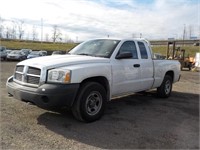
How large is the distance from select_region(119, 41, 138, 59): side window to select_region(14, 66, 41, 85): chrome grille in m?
2.23

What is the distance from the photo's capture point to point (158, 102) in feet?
26.7

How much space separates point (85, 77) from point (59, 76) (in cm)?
54

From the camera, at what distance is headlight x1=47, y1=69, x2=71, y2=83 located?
5090 millimetres

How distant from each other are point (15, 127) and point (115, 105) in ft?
10.1

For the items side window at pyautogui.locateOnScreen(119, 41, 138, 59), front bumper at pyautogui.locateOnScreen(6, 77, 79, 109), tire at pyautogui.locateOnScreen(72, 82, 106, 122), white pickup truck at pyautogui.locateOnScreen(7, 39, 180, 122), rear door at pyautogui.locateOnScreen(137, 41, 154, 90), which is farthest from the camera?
rear door at pyautogui.locateOnScreen(137, 41, 154, 90)

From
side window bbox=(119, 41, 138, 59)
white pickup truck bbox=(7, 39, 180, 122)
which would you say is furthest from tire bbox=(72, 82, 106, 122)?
side window bbox=(119, 41, 138, 59)

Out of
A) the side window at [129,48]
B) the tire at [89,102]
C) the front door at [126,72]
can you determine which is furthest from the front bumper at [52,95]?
the side window at [129,48]

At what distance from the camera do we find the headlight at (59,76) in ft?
16.7

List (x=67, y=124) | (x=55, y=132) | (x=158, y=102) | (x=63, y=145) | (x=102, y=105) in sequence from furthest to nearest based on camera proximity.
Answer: (x=158, y=102)
(x=102, y=105)
(x=67, y=124)
(x=55, y=132)
(x=63, y=145)

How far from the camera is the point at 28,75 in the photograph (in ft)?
17.7

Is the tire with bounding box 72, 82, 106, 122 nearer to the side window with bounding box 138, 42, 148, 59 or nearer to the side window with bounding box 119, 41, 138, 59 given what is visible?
the side window with bounding box 119, 41, 138, 59

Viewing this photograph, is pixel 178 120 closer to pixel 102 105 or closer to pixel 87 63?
pixel 102 105

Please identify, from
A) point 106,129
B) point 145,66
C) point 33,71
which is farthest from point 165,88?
point 33,71

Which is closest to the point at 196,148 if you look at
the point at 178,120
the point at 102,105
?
the point at 178,120
